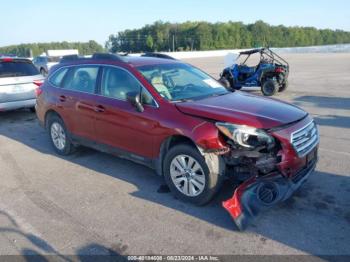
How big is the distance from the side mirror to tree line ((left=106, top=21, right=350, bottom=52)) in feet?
279

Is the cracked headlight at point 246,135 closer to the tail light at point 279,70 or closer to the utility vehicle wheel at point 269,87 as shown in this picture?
the utility vehicle wheel at point 269,87

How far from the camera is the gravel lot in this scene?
11.0 feet

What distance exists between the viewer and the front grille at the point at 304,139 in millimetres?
3807

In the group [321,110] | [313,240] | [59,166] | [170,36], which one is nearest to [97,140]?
[59,166]

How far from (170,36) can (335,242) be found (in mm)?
99926

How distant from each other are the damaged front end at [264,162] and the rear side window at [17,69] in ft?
23.4

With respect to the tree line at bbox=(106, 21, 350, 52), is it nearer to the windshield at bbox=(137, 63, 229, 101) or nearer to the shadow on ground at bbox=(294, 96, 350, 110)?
the shadow on ground at bbox=(294, 96, 350, 110)

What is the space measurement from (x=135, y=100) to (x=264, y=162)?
5.74 ft

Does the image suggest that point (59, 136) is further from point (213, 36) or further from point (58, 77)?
point (213, 36)

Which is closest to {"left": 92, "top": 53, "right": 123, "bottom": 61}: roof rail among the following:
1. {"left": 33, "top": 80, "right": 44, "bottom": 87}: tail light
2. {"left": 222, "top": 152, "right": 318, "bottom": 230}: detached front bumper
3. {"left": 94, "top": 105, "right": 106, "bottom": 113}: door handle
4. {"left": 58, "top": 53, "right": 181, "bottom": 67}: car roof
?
{"left": 58, "top": 53, "right": 181, "bottom": 67}: car roof

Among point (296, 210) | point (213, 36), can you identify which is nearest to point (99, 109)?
point (296, 210)

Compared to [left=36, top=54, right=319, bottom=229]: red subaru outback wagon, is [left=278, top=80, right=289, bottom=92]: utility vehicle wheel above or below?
below

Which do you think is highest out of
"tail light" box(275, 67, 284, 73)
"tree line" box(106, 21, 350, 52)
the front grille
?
"tree line" box(106, 21, 350, 52)

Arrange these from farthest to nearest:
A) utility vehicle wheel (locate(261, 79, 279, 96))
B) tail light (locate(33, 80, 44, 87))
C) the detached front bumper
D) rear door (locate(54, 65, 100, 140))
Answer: utility vehicle wheel (locate(261, 79, 279, 96))
tail light (locate(33, 80, 44, 87))
rear door (locate(54, 65, 100, 140))
the detached front bumper
